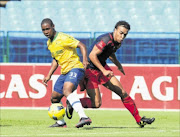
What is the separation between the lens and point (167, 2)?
23.3 m

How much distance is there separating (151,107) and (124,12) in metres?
8.65

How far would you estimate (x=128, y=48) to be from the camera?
623 inches

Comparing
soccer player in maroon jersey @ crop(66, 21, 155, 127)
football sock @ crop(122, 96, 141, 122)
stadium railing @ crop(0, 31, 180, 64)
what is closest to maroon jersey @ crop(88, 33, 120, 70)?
soccer player in maroon jersey @ crop(66, 21, 155, 127)

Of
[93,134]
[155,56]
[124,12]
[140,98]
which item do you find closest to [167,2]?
[124,12]

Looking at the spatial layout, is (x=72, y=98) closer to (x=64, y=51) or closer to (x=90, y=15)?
(x=64, y=51)

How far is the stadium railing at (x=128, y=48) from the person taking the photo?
15742 mm

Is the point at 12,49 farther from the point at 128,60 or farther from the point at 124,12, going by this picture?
the point at 124,12

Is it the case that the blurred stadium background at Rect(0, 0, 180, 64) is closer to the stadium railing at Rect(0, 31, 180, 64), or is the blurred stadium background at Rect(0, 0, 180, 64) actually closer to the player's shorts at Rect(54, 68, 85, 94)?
the stadium railing at Rect(0, 31, 180, 64)

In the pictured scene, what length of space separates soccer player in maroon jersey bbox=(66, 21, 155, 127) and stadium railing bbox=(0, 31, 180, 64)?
6.67 meters

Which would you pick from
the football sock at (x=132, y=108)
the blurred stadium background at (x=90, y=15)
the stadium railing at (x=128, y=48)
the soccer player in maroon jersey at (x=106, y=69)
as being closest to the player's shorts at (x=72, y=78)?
the soccer player in maroon jersey at (x=106, y=69)

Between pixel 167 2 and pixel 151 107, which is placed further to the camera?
pixel 167 2

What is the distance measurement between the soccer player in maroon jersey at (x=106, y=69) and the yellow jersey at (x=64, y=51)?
314mm

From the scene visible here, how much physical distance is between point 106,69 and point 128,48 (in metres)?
7.18

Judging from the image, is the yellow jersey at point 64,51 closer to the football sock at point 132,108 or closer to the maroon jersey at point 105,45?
the maroon jersey at point 105,45
